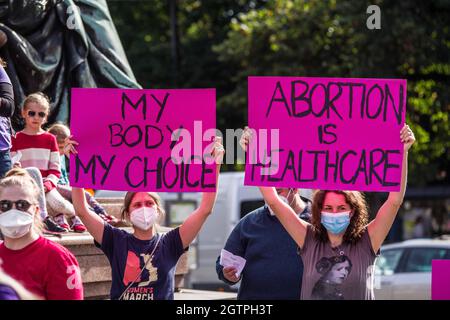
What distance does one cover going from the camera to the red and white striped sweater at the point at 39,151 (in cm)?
771

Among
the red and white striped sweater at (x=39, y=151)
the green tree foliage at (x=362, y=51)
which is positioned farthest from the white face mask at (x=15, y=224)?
the green tree foliage at (x=362, y=51)

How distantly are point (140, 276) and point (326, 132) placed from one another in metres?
1.36

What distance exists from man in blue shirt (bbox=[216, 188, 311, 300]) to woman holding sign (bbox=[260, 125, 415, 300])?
0.37m

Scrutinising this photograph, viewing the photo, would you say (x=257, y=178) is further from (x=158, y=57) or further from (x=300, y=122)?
(x=158, y=57)

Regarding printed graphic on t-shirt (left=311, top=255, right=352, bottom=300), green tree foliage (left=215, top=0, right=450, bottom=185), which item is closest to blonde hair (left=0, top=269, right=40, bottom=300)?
printed graphic on t-shirt (left=311, top=255, right=352, bottom=300)

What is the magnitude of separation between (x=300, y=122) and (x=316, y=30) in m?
21.6

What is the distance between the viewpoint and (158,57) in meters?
31.5

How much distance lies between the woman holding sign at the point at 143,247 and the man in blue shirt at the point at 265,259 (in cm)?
47

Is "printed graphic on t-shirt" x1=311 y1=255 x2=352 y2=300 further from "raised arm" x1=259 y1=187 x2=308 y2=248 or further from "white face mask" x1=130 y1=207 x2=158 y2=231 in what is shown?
"white face mask" x1=130 y1=207 x2=158 y2=231

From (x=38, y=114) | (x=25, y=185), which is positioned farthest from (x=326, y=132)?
(x=38, y=114)

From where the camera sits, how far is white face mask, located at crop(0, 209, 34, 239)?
475 cm

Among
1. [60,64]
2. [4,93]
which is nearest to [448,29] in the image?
[60,64]

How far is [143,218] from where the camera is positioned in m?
5.49

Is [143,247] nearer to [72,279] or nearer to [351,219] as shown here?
[72,279]
